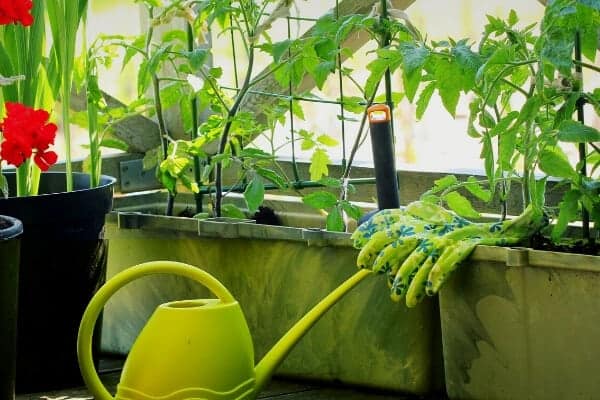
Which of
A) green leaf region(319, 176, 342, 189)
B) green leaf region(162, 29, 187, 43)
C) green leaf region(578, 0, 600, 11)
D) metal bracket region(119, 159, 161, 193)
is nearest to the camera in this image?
green leaf region(578, 0, 600, 11)

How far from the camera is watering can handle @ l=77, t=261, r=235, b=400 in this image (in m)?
1.45

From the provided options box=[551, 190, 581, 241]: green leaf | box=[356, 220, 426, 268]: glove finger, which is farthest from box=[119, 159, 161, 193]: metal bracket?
box=[551, 190, 581, 241]: green leaf

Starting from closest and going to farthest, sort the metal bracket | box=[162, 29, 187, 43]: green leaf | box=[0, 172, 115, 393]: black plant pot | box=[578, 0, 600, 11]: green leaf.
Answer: box=[578, 0, 600, 11]: green leaf, box=[0, 172, 115, 393]: black plant pot, box=[162, 29, 187, 43]: green leaf, the metal bracket

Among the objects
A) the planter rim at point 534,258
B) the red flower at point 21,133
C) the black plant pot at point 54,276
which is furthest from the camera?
the black plant pot at point 54,276

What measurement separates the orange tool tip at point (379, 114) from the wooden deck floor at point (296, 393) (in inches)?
15.4

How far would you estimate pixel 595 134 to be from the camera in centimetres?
138

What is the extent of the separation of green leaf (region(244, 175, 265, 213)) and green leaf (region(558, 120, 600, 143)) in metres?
0.57

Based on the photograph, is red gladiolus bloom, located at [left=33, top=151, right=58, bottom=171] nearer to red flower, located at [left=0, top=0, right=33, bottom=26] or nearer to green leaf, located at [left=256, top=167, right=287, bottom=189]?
red flower, located at [left=0, top=0, right=33, bottom=26]

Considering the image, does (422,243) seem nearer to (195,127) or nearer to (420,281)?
(420,281)

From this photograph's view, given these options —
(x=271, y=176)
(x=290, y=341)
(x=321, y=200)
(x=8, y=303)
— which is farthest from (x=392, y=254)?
(x=8, y=303)

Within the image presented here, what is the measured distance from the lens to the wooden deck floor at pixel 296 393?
168cm

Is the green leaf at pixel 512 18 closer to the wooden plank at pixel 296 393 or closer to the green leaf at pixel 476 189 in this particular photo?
the green leaf at pixel 476 189

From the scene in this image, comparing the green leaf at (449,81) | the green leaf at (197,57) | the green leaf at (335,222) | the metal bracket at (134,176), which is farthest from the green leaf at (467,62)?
the metal bracket at (134,176)

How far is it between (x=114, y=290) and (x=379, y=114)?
1.46ft
